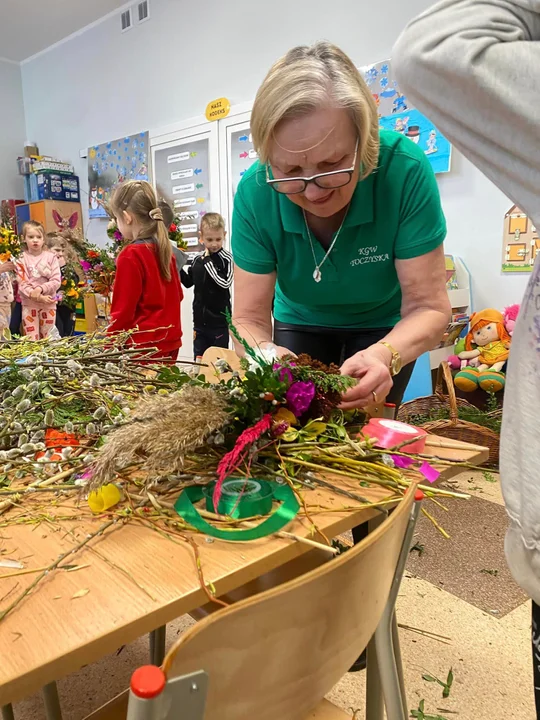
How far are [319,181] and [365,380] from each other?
0.42m

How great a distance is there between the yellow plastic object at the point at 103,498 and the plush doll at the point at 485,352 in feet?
8.54

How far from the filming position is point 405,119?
3.43 m

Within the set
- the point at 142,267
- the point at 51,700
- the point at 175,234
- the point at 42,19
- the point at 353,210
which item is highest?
the point at 42,19

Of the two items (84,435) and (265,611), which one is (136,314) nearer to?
(84,435)

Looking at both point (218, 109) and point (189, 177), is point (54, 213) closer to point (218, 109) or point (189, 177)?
point (189, 177)

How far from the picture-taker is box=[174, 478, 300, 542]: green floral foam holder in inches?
25.0

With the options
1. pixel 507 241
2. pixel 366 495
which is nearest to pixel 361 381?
pixel 366 495

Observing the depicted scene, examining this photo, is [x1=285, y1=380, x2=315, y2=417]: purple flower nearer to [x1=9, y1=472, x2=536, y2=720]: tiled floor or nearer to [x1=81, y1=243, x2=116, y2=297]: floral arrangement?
[x1=9, y1=472, x2=536, y2=720]: tiled floor

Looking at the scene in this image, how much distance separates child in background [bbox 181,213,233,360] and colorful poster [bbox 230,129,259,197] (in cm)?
93

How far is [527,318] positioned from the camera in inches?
23.0

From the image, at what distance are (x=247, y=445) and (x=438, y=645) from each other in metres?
1.09

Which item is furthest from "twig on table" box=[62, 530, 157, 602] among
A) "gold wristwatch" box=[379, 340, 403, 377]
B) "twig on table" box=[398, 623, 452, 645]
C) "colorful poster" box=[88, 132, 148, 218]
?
"colorful poster" box=[88, 132, 148, 218]

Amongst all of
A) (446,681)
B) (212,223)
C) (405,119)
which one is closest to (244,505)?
(446,681)

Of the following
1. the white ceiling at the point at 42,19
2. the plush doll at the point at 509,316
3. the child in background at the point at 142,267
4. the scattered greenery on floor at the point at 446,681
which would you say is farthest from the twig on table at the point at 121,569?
the white ceiling at the point at 42,19
